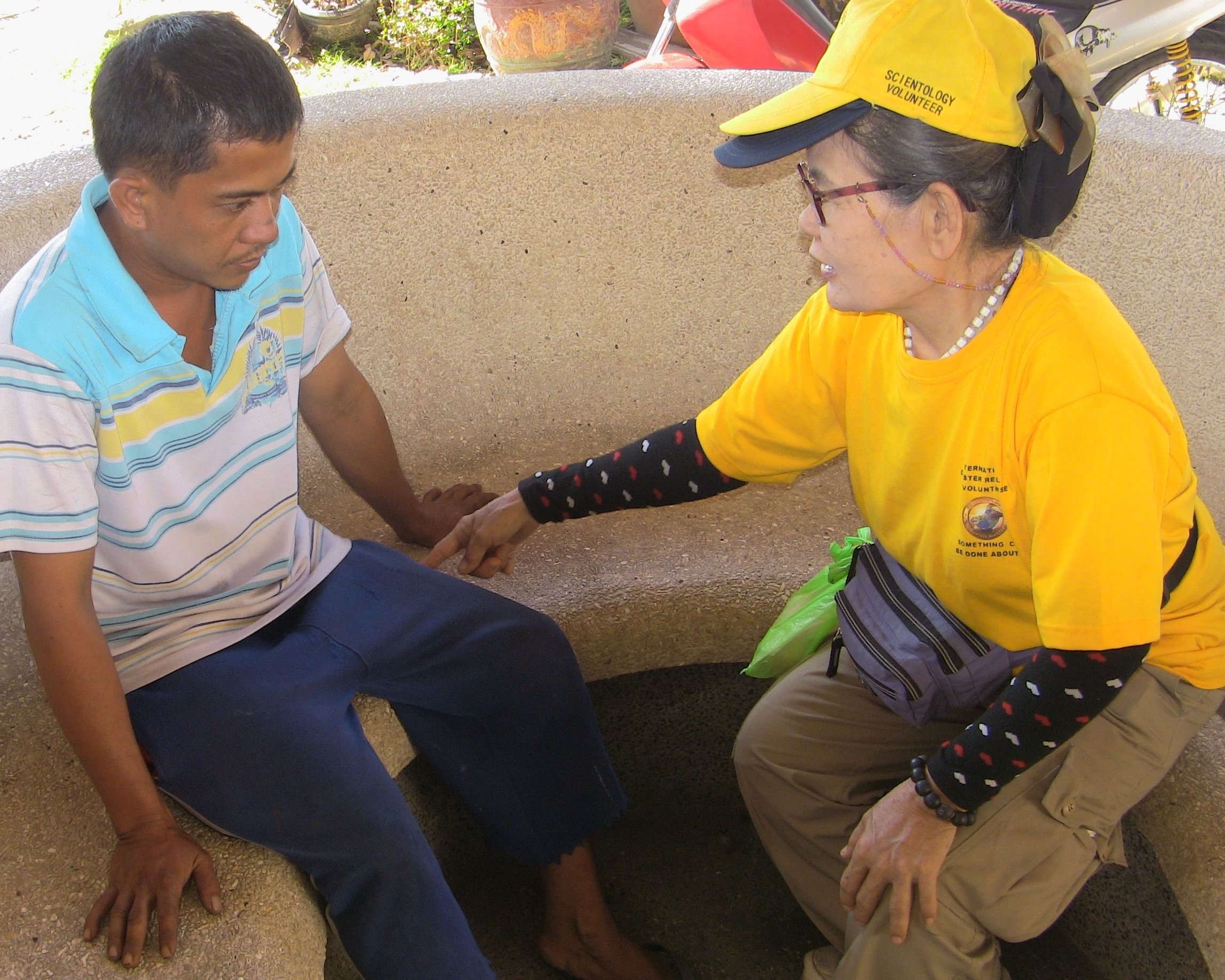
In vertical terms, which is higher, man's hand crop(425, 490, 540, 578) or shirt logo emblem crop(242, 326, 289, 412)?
shirt logo emblem crop(242, 326, 289, 412)

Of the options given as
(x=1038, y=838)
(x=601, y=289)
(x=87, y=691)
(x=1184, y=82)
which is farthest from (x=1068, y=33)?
(x=87, y=691)

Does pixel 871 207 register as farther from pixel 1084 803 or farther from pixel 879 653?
pixel 1084 803

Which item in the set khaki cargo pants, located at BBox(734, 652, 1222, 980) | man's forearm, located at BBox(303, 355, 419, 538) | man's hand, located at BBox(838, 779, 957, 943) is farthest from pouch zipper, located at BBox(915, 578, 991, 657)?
man's forearm, located at BBox(303, 355, 419, 538)

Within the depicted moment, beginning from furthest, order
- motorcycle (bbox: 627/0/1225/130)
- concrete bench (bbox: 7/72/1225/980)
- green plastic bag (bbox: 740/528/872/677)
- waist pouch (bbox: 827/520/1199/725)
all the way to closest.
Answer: motorcycle (bbox: 627/0/1225/130), concrete bench (bbox: 7/72/1225/980), green plastic bag (bbox: 740/528/872/677), waist pouch (bbox: 827/520/1199/725)

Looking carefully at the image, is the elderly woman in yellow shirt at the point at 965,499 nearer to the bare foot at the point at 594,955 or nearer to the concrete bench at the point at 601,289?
the bare foot at the point at 594,955

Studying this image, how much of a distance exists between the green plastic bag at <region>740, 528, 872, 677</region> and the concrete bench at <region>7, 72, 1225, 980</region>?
225mm

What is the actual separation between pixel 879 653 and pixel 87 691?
1010mm

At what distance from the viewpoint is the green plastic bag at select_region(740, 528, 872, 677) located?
1.79 metres

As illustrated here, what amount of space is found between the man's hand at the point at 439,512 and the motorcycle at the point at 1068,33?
74.4 inches

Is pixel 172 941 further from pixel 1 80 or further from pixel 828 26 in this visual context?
pixel 1 80

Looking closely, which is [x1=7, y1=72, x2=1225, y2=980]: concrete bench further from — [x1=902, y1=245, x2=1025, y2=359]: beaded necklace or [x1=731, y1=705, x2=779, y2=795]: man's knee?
[x1=902, y1=245, x2=1025, y2=359]: beaded necklace

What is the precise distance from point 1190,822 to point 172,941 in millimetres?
1319


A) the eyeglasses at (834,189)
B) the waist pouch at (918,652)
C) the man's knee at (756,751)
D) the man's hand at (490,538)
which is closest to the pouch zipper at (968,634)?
the waist pouch at (918,652)

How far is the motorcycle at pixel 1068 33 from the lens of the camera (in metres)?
3.67
